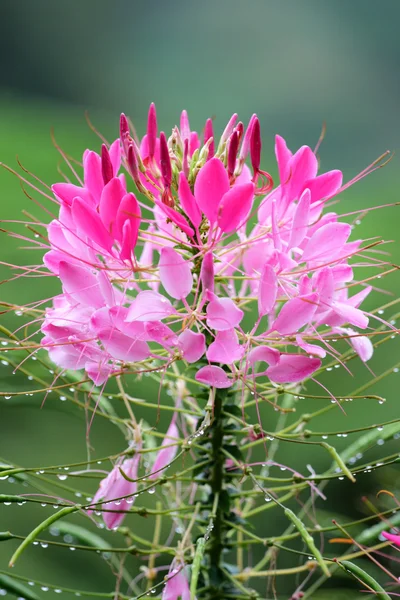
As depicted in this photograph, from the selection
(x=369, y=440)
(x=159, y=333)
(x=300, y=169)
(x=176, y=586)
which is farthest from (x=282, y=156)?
(x=176, y=586)

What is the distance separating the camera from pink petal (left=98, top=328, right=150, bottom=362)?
0.63 m

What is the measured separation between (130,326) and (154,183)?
0.58 ft

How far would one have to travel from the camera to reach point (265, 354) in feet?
2.07

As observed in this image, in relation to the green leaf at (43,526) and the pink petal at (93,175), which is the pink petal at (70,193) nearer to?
the pink petal at (93,175)

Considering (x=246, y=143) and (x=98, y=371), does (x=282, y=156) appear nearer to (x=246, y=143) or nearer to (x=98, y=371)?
(x=246, y=143)

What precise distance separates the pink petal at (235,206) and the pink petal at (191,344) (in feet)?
0.35

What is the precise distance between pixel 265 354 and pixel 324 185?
201 millimetres

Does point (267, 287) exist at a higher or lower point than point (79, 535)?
higher

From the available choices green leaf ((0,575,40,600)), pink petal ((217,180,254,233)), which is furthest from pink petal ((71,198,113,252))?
green leaf ((0,575,40,600))

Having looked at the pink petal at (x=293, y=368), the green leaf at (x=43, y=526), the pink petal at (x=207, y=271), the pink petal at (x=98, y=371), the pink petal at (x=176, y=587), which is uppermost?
the pink petal at (x=207, y=271)

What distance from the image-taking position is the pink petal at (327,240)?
0.67 metres

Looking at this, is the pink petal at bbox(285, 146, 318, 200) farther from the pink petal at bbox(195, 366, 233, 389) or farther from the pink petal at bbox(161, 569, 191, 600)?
the pink petal at bbox(161, 569, 191, 600)

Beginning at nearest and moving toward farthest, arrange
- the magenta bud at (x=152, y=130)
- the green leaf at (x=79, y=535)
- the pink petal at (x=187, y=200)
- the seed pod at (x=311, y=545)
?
1. the seed pod at (x=311, y=545)
2. the pink petal at (x=187, y=200)
3. the magenta bud at (x=152, y=130)
4. the green leaf at (x=79, y=535)

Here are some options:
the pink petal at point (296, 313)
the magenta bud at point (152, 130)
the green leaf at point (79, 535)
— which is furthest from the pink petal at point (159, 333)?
the green leaf at point (79, 535)
